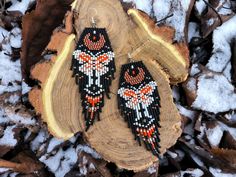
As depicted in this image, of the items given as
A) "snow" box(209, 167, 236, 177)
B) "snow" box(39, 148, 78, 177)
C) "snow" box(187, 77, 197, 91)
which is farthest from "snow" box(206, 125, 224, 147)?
"snow" box(39, 148, 78, 177)

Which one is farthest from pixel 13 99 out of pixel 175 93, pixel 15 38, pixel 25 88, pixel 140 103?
pixel 175 93

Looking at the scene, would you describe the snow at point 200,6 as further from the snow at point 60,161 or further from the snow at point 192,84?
the snow at point 60,161

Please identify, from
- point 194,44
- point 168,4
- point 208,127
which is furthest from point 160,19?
point 208,127

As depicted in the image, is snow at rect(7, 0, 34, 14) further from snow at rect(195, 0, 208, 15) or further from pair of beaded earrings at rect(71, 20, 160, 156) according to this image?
snow at rect(195, 0, 208, 15)

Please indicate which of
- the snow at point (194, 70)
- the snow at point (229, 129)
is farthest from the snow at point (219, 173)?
the snow at point (194, 70)

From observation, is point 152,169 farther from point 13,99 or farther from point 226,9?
point 226,9

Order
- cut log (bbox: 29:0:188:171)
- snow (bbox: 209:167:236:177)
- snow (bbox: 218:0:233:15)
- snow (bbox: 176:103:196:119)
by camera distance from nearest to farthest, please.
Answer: cut log (bbox: 29:0:188:171)
snow (bbox: 209:167:236:177)
snow (bbox: 176:103:196:119)
snow (bbox: 218:0:233:15)

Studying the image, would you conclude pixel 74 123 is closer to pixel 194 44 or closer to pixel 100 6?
pixel 100 6

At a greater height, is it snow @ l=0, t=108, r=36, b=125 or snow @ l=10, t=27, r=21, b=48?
snow @ l=10, t=27, r=21, b=48
